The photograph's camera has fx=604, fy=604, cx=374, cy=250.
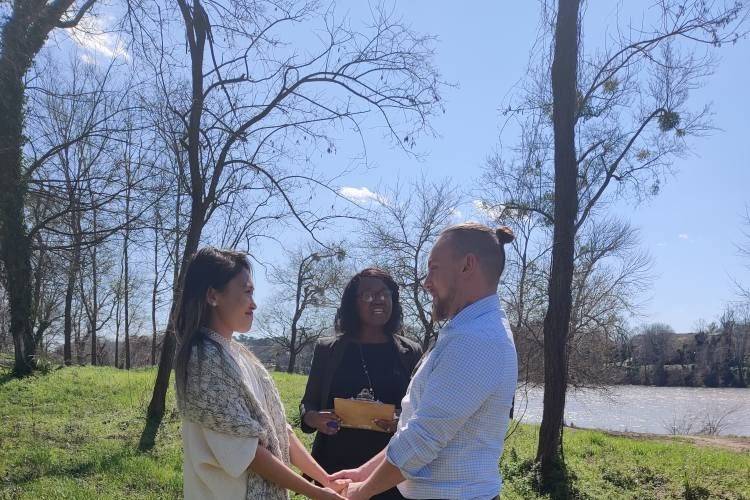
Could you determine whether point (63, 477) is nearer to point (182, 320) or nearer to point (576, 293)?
point (182, 320)

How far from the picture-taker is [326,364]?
3557 mm

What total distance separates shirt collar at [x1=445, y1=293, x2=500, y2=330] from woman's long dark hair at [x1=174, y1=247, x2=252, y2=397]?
88 centimetres

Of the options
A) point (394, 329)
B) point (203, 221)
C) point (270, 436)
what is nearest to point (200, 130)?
point (203, 221)

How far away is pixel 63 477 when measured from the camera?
5.89m

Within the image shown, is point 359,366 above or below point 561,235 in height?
below

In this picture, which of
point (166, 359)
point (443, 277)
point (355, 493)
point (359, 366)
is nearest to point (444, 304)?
point (443, 277)

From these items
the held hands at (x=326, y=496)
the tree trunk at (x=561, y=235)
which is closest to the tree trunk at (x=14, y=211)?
the held hands at (x=326, y=496)

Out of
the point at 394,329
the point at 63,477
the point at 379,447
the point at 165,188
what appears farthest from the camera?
the point at 165,188

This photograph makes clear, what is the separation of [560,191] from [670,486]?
152 inches

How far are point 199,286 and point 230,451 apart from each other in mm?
624

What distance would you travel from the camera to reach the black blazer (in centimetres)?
349

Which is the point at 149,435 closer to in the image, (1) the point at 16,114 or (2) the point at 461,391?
(1) the point at 16,114

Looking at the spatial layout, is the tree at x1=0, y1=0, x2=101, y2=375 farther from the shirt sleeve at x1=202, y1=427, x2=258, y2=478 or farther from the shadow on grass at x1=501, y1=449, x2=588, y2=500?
the shadow on grass at x1=501, y1=449, x2=588, y2=500

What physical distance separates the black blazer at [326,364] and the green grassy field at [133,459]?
287 centimetres
